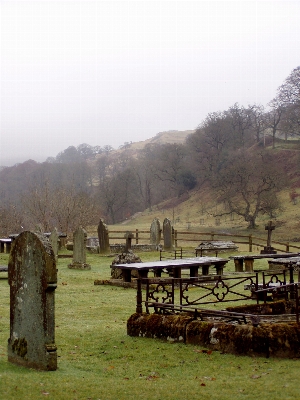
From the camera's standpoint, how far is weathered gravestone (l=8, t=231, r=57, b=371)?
9.01 m

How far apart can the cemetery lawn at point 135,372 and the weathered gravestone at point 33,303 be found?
0.23m

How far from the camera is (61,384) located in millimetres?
8211

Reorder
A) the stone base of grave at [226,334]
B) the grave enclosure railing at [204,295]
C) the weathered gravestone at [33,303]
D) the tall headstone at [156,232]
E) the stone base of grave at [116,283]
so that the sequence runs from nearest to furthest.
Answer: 1. the weathered gravestone at [33,303]
2. the stone base of grave at [226,334]
3. the grave enclosure railing at [204,295]
4. the stone base of grave at [116,283]
5. the tall headstone at [156,232]

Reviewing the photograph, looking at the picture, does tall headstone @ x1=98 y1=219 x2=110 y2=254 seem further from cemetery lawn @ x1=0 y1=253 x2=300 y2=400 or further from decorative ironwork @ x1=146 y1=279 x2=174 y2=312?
cemetery lawn @ x1=0 y1=253 x2=300 y2=400

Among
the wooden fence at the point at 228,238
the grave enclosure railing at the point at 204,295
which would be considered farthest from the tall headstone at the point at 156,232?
the grave enclosure railing at the point at 204,295

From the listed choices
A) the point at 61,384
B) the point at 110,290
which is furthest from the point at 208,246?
the point at 61,384

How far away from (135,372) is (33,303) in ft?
6.09

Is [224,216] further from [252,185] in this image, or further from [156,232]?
[156,232]

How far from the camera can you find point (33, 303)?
30.0 ft

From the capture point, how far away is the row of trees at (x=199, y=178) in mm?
48906

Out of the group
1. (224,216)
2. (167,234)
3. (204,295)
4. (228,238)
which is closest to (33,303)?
(204,295)

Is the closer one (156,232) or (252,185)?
(156,232)

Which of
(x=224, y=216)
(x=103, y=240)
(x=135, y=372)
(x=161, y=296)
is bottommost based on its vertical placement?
(x=135, y=372)

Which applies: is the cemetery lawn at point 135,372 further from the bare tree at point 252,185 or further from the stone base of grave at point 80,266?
the bare tree at point 252,185
